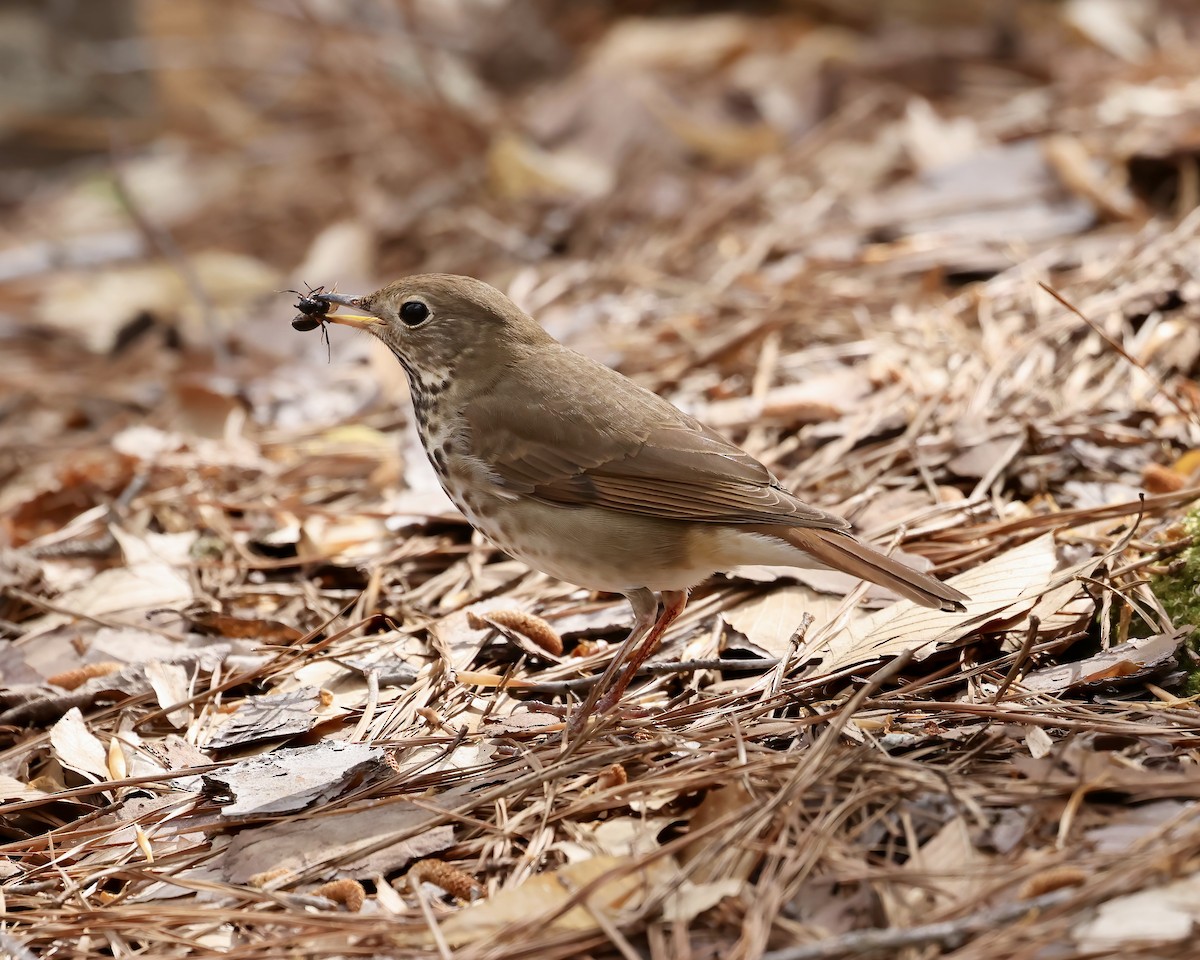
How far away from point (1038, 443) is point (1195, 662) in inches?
46.2

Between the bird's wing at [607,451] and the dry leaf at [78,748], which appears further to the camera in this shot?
the bird's wing at [607,451]

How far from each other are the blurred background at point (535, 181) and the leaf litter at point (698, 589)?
0.12 feet

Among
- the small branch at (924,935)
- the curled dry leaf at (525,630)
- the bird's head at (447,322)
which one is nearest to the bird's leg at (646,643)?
the curled dry leaf at (525,630)

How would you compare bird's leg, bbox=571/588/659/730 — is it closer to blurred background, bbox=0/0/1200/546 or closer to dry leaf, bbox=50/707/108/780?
blurred background, bbox=0/0/1200/546

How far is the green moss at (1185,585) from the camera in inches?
Answer: 122

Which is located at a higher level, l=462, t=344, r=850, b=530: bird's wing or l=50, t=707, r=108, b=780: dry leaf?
l=462, t=344, r=850, b=530: bird's wing

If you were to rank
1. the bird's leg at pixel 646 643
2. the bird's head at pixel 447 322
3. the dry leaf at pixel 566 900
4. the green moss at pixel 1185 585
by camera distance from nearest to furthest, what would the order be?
A: the dry leaf at pixel 566 900
the green moss at pixel 1185 585
the bird's leg at pixel 646 643
the bird's head at pixel 447 322

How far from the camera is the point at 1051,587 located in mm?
3125

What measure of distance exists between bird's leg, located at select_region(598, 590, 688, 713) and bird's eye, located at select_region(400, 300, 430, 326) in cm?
108

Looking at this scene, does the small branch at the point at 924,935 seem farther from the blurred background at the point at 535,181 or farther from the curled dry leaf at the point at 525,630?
the blurred background at the point at 535,181

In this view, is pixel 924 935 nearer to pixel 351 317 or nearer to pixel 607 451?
pixel 607 451

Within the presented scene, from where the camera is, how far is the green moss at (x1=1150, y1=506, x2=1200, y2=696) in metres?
3.09

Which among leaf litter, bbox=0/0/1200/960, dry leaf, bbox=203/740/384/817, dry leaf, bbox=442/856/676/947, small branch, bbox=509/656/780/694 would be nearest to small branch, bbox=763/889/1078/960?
leaf litter, bbox=0/0/1200/960

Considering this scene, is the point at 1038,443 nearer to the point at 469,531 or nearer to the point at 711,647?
the point at 711,647
